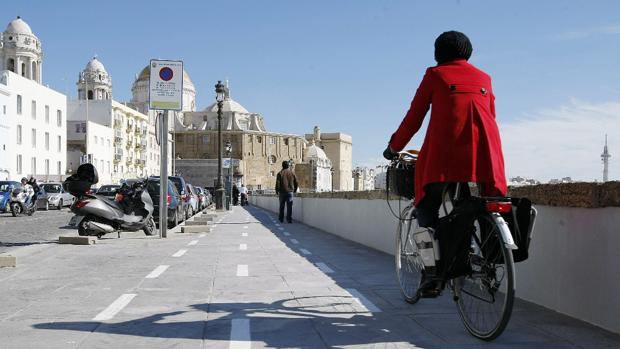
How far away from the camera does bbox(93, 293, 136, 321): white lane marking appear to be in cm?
531

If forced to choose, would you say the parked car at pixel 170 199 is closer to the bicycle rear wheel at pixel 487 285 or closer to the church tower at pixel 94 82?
the bicycle rear wheel at pixel 487 285

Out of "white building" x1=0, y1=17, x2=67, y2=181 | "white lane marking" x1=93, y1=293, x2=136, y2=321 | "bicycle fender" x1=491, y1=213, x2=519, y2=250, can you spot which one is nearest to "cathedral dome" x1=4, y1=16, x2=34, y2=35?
"white building" x1=0, y1=17, x2=67, y2=181

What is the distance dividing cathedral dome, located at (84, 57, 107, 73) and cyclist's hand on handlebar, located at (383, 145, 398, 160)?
135 metres

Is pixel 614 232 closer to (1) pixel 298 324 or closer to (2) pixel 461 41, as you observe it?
(2) pixel 461 41

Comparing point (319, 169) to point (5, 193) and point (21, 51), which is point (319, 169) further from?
point (5, 193)

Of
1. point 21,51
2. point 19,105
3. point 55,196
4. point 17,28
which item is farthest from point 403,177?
point 17,28

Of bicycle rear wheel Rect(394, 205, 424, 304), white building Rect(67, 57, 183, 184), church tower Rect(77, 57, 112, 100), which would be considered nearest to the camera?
bicycle rear wheel Rect(394, 205, 424, 304)

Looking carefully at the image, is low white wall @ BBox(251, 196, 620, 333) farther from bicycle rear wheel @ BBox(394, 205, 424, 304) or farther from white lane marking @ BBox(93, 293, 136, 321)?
white lane marking @ BBox(93, 293, 136, 321)

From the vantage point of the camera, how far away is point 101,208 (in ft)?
41.5

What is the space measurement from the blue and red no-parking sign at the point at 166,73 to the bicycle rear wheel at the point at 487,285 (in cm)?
1173

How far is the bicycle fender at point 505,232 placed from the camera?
13.3 ft

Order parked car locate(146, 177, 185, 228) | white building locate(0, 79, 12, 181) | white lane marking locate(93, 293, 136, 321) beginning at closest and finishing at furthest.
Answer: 1. white lane marking locate(93, 293, 136, 321)
2. parked car locate(146, 177, 185, 228)
3. white building locate(0, 79, 12, 181)

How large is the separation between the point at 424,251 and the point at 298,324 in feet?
3.51

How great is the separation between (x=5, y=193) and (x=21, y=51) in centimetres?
8932
